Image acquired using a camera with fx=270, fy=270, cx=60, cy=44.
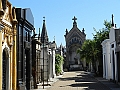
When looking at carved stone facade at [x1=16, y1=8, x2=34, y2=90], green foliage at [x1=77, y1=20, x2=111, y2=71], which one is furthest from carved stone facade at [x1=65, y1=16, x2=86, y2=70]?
carved stone facade at [x1=16, y1=8, x2=34, y2=90]

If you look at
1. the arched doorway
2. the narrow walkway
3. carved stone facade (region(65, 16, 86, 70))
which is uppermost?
carved stone facade (region(65, 16, 86, 70))

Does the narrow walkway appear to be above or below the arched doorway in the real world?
below

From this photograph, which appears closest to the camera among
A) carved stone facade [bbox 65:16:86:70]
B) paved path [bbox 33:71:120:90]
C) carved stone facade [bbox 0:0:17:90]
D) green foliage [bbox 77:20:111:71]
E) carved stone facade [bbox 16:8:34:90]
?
carved stone facade [bbox 0:0:17:90]

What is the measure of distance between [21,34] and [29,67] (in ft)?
10.7

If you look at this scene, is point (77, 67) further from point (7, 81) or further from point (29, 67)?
point (7, 81)

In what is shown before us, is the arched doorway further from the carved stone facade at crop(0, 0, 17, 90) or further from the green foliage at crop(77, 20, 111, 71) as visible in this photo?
the green foliage at crop(77, 20, 111, 71)

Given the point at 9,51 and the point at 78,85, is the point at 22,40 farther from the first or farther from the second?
the point at 78,85

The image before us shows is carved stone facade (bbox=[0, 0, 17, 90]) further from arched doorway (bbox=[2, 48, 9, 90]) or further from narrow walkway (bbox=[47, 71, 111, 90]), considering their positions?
narrow walkway (bbox=[47, 71, 111, 90])

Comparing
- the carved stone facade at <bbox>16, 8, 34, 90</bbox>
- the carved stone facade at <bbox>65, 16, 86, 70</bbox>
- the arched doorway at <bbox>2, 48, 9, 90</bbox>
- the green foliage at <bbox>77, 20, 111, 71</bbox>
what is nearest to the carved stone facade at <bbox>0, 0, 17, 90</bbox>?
the arched doorway at <bbox>2, 48, 9, 90</bbox>

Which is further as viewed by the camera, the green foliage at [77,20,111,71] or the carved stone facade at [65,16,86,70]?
the carved stone facade at [65,16,86,70]

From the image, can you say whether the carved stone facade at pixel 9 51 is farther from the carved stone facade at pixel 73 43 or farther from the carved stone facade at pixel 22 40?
the carved stone facade at pixel 73 43

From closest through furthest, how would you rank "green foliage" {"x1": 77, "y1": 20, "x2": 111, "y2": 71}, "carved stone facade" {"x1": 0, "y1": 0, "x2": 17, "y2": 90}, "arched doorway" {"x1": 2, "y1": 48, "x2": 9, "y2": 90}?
"carved stone facade" {"x1": 0, "y1": 0, "x2": 17, "y2": 90} → "arched doorway" {"x1": 2, "y1": 48, "x2": 9, "y2": 90} → "green foliage" {"x1": 77, "y1": 20, "x2": 111, "y2": 71}

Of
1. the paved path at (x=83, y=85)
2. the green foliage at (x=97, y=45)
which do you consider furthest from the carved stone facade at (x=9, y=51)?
the green foliage at (x=97, y=45)

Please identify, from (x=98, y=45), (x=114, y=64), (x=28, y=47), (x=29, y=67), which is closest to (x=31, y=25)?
(x=28, y=47)
